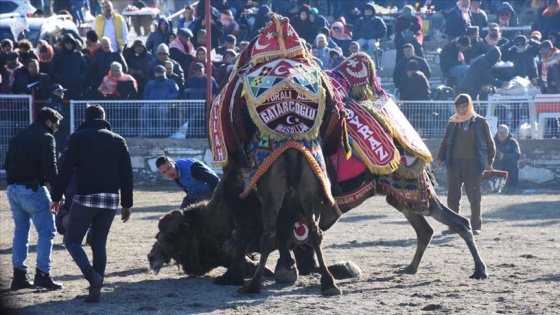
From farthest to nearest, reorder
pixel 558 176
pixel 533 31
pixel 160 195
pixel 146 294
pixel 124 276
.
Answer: pixel 533 31 → pixel 558 176 → pixel 160 195 → pixel 124 276 → pixel 146 294

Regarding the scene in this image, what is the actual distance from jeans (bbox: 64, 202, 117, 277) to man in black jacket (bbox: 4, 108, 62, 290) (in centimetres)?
77

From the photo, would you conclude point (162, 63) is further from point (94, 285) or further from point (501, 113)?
point (94, 285)

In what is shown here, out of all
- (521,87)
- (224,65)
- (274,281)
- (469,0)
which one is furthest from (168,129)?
(274,281)

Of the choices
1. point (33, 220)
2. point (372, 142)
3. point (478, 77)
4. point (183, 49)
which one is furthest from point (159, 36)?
point (33, 220)

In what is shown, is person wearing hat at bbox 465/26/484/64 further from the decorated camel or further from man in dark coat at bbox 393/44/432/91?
the decorated camel

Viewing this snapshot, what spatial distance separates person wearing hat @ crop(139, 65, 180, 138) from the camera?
69.5ft

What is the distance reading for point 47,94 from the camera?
21328mm

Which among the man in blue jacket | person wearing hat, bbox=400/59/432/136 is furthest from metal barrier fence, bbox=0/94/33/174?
the man in blue jacket

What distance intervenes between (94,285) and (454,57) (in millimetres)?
14625

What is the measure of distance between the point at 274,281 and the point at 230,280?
478mm

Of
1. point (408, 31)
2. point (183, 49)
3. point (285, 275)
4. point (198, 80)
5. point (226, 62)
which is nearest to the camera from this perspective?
Answer: point (285, 275)

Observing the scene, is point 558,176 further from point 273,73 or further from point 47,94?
point 273,73

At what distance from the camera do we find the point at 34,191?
11.3 metres

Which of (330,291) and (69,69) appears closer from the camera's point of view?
(330,291)
